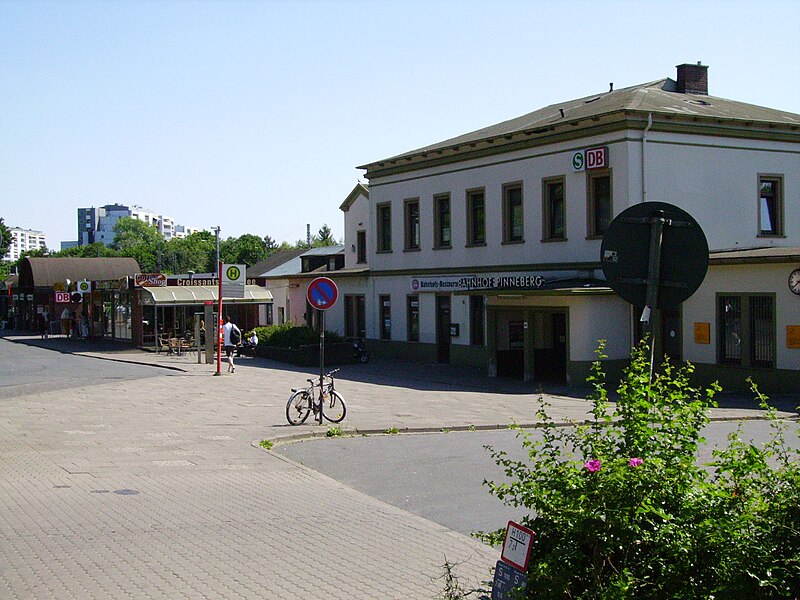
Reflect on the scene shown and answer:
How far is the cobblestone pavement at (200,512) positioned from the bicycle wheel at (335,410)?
358mm

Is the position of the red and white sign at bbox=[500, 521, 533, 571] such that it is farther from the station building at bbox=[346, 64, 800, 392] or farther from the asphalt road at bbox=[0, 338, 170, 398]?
the asphalt road at bbox=[0, 338, 170, 398]

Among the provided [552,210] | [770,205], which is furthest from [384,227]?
[770,205]

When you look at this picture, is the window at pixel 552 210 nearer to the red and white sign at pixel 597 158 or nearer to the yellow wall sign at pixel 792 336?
the red and white sign at pixel 597 158

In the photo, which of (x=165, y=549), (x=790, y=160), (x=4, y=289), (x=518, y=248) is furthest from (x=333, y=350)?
(x=4, y=289)

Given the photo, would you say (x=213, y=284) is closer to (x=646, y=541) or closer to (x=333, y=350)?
(x=333, y=350)

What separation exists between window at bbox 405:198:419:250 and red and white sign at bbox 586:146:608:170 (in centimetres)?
1094

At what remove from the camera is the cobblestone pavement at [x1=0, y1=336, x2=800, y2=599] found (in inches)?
317

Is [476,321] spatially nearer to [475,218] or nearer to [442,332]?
[442,332]

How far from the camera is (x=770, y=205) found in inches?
1252

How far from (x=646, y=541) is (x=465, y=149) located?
103 ft

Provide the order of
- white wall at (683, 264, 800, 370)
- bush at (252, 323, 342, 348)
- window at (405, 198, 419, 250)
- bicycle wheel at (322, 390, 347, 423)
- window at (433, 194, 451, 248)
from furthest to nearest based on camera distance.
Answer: window at (405, 198, 419, 250) < bush at (252, 323, 342, 348) < window at (433, 194, 451, 248) < white wall at (683, 264, 800, 370) < bicycle wheel at (322, 390, 347, 423)

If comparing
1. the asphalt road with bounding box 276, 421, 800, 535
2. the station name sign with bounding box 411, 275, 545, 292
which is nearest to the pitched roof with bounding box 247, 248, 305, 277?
the station name sign with bounding box 411, 275, 545, 292

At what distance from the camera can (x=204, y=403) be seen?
2316 centimetres

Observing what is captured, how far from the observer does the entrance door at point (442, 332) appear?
3716 centimetres
